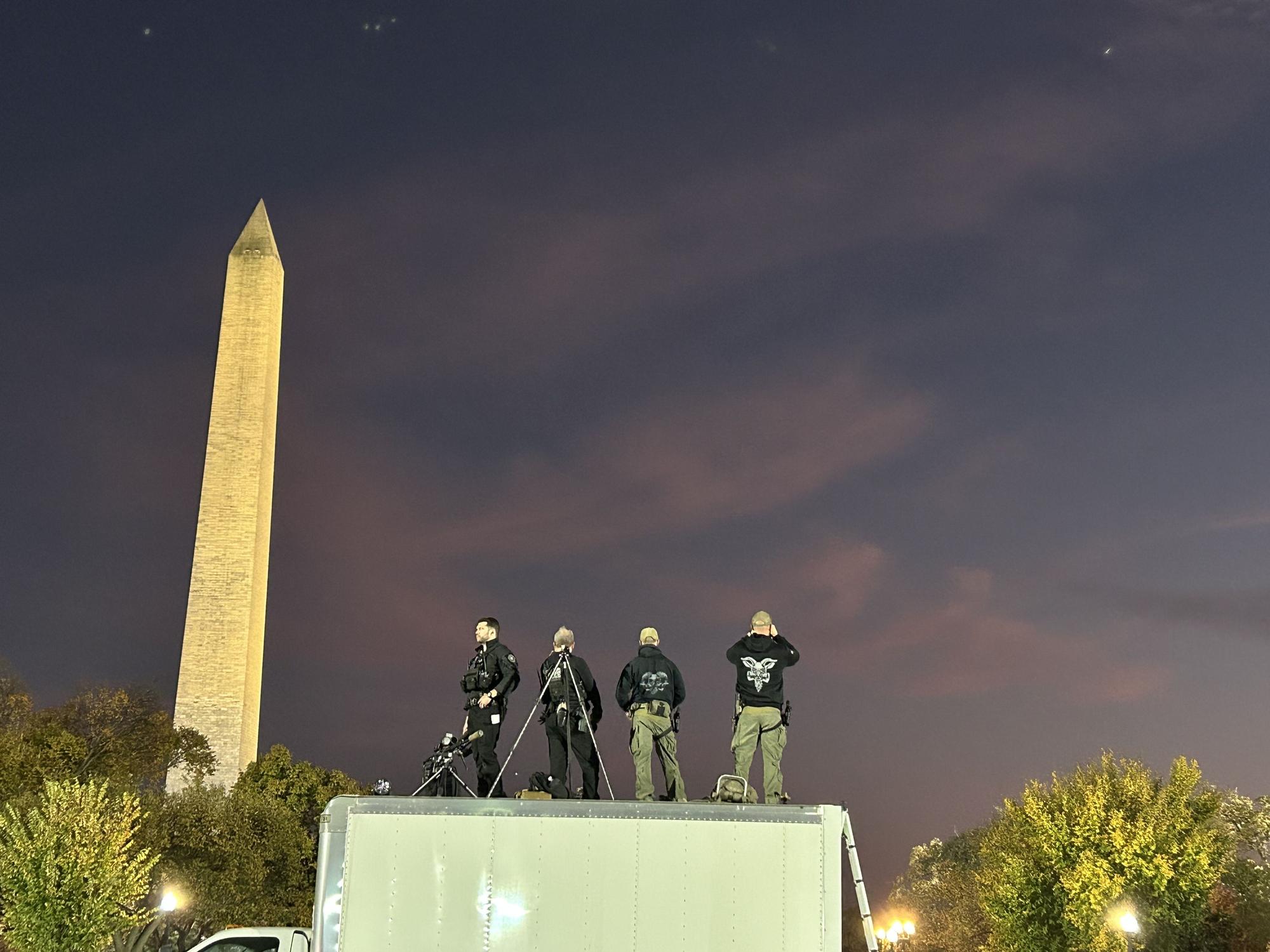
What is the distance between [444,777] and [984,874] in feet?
124

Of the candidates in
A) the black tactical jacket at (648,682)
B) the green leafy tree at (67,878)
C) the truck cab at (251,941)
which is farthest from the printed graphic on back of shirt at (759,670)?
the green leafy tree at (67,878)

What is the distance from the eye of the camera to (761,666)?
506 inches

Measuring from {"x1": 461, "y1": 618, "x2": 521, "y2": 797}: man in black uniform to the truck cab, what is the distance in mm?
2223

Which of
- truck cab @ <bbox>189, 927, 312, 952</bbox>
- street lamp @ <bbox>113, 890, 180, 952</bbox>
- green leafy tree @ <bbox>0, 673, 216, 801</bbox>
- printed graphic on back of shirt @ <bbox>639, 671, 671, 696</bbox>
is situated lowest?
truck cab @ <bbox>189, 927, 312, 952</bbox>

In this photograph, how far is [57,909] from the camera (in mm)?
30766

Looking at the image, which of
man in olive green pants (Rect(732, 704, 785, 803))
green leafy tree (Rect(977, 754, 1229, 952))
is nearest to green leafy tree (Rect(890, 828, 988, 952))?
green leafy tree (Rect(977, 754, 1229, 952))

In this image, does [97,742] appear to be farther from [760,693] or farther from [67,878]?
[760,693]

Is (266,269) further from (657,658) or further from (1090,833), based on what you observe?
(657,658)

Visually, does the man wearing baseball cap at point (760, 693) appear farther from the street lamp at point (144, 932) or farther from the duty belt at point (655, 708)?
the street lamp at point (144, 932)

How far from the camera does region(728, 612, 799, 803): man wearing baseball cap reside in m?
12.7

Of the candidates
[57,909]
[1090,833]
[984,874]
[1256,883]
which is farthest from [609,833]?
[1256,883]

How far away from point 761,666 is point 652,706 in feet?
3.76

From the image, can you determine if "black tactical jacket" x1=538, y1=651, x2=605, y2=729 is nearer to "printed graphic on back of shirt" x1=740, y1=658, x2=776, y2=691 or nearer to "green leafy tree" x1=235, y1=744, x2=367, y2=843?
"printed graphic on back of shirt" x1=740, y1=658, x2=776, y2=691

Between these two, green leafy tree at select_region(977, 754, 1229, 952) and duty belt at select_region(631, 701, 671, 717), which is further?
green leafy tree at select_region(977, 754, 1229, 952)
